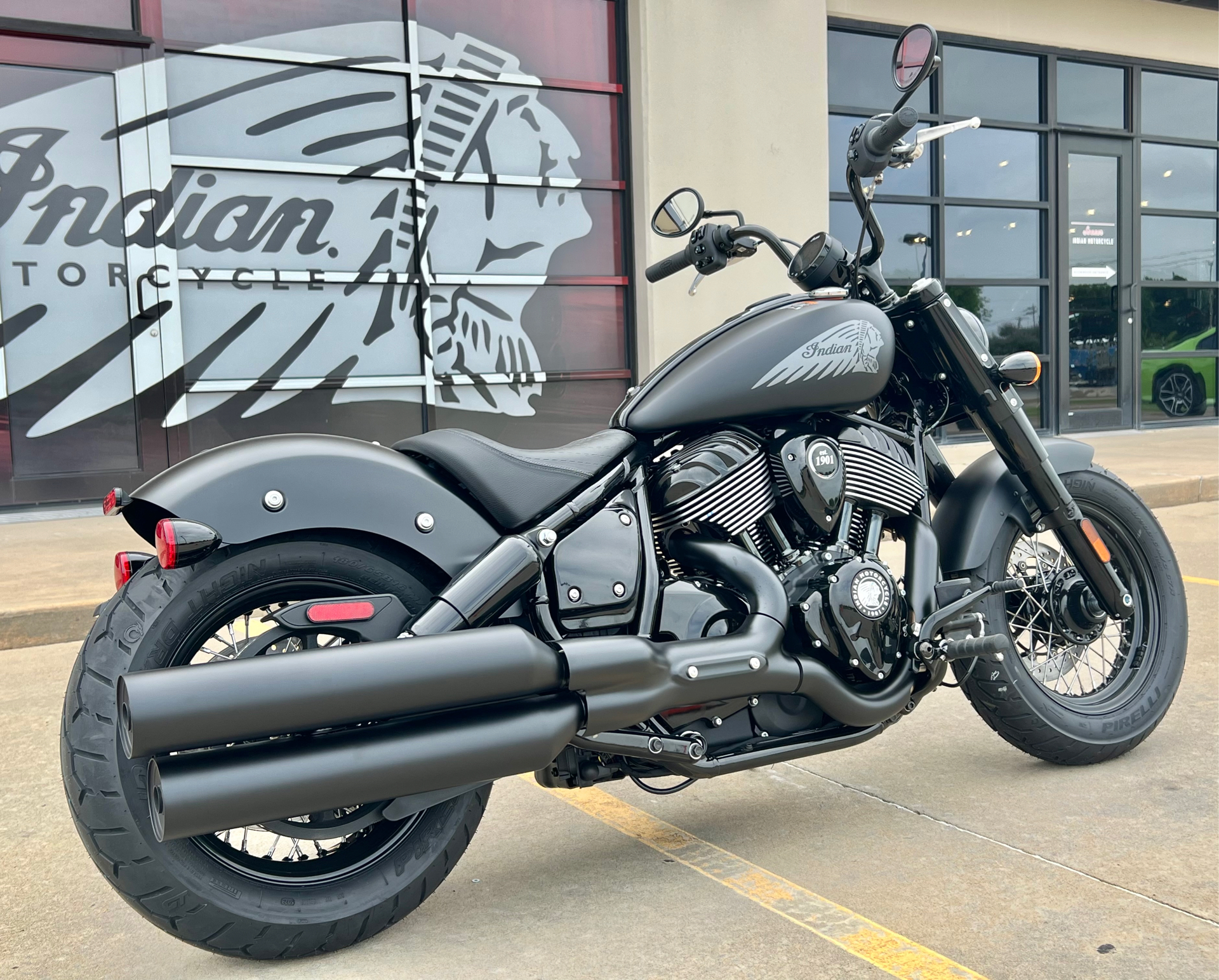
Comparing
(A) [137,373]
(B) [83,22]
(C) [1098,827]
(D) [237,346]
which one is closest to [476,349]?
(D) [237,346]

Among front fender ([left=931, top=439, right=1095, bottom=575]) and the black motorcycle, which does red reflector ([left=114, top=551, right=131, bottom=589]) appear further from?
front fender ([left=931, top=439, right=1095, bottom=575])

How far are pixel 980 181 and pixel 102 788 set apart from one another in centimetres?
1144

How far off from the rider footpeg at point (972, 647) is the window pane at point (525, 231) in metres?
6.79

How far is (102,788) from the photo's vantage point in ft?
6.17

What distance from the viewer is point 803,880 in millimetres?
2400

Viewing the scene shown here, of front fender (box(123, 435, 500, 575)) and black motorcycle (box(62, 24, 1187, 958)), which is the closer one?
black motorcycle (box(62, 24, 1187, 958))

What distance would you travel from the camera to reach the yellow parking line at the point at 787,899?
202cm

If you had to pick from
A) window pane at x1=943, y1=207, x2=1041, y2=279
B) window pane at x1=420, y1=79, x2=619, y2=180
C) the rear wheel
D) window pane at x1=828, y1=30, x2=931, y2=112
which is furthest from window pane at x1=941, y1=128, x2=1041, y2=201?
the rear wheel

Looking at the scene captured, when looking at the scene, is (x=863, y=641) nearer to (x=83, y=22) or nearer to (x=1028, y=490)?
(x=1028, y=490)

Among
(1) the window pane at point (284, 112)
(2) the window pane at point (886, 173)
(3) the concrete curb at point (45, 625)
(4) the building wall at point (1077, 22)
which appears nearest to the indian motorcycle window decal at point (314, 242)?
(1) the window pane at point (284, 112)

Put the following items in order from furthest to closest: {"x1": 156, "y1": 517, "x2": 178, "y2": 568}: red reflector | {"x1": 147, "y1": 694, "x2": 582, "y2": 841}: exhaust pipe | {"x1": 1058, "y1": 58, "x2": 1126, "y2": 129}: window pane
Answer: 1. {"x1": 1058, "y1": 58, "x2": 1126, "y2": 129}: window pane
2. {"x1": 156, "y1": 517, "x2": 178, "y2": 568}: red reflector
3. {"x1": 147, "y1": 694, "x2": 582, "y2": 841}: exhaust pipe

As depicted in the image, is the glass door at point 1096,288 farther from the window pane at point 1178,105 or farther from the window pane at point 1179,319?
the window pane at point 1178,105

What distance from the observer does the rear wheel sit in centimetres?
189

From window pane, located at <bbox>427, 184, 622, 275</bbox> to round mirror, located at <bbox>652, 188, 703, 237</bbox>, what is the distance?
19.7ft
